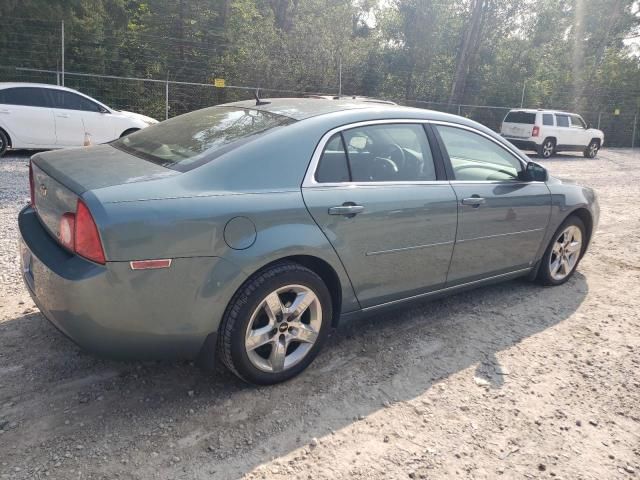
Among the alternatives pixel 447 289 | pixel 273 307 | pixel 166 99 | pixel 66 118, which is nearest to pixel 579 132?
pixel 166 99

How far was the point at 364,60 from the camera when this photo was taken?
69.8 feet

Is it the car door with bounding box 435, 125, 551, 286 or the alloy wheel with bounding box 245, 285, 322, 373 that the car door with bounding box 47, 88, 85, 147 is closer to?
the car door with bounding box 435, 125, 551, 286

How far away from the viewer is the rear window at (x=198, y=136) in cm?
292

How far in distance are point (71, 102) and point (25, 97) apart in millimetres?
814

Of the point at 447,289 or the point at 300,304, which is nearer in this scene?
the point at 300,304

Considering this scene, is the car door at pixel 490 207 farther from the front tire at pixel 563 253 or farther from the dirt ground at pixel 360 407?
the dirt ground at pixel 360 407

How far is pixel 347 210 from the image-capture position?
3.05 meters

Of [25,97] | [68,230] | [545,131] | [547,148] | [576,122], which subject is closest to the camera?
[68,230]

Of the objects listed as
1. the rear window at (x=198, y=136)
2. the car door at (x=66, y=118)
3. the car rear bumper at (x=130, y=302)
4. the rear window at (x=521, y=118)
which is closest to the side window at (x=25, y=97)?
the car door at (x=66, y=118)

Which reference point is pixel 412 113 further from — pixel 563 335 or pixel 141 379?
pixel 141 379

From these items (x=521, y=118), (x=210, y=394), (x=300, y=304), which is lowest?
(x=210, y=394)

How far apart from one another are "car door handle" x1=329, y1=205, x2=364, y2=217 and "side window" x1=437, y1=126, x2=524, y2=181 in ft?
3.43

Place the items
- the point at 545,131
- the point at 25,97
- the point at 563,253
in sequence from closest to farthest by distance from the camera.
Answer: the point at 563,253 → the point at 25,97 → the point at 545,131

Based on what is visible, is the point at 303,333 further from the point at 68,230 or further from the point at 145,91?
the point at 145,91
